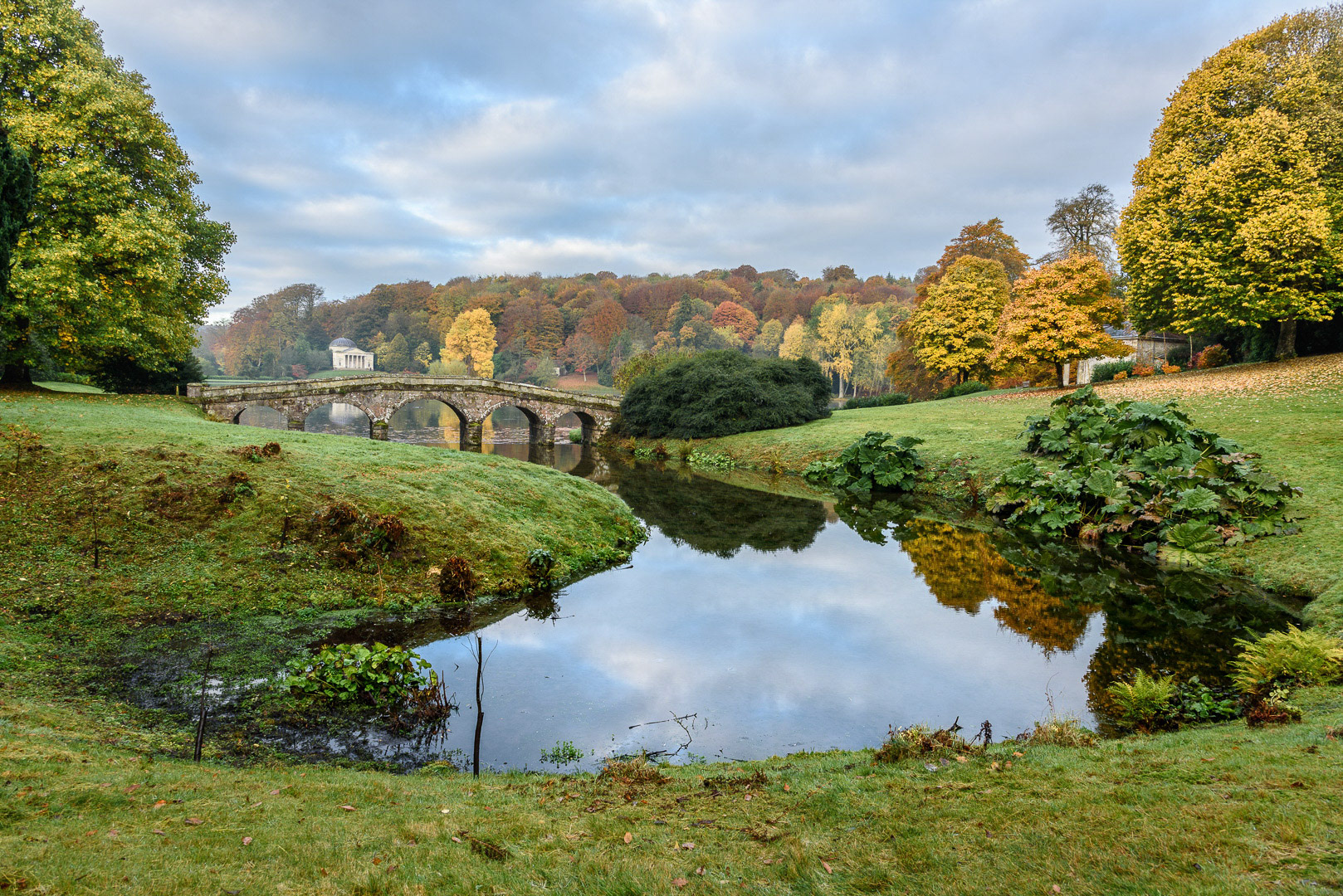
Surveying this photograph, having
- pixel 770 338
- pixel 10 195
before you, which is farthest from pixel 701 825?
pixel 770 338

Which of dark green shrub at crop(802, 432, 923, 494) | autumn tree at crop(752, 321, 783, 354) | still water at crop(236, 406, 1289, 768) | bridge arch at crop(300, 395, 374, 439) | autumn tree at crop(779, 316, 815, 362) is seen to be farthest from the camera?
autumn tree at crop(752, 321, 783, 354)

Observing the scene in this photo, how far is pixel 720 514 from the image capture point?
24453 mm

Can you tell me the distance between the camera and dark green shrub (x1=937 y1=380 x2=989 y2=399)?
4603 cm

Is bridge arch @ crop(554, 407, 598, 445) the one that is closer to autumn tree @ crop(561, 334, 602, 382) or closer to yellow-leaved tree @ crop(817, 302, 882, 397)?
yellow-leaved tree @ crop(817, 302, 882, 397)

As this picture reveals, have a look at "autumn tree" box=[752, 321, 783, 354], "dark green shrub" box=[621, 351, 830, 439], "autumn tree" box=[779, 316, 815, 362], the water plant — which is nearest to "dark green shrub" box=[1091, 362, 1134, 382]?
"dark green shrub" box=[621, 351, 830, 439]

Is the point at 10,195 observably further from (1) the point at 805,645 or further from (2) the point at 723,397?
(2) the point at 723,397

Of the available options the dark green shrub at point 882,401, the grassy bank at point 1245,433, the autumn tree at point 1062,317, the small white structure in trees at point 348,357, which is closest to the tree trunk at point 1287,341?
the grassy bank at point 1245,433

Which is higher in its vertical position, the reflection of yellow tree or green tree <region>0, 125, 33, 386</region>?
green tree <region>0, 125, 33, 386</region>

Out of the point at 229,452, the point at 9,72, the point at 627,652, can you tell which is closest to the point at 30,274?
the point at 9,72

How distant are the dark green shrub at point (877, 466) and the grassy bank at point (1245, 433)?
1046 millimetres

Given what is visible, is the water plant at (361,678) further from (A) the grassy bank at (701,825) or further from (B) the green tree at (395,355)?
(B) the green tree at (395,355)

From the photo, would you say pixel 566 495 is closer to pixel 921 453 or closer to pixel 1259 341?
pixel 921 453

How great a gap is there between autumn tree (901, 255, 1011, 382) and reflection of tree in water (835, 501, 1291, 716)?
98.6ft

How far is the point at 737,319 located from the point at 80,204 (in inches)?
3624
